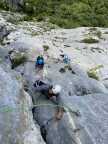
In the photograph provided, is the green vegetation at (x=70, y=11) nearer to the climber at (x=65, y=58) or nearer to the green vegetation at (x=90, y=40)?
the green vegetation at (x=90, y=40)

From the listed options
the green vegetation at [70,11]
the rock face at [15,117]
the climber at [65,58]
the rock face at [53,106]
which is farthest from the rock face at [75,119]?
the green vegetation at [70,11]

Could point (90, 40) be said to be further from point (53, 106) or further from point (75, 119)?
point (75, 119)

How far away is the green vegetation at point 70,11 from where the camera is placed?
199 feet

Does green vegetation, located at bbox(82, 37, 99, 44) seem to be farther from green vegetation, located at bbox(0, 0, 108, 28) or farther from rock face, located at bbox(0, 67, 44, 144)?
rock face, located at bbox(0, 67, 44, 144)

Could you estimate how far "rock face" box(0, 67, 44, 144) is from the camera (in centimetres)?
1909

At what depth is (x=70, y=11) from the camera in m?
64.4

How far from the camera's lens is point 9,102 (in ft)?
68.9

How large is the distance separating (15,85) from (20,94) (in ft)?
2.66

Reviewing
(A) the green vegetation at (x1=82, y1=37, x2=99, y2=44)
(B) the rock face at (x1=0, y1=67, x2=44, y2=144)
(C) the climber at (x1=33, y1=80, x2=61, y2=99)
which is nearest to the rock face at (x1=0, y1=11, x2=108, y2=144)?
(B) the rock face at (x1=0, y1=67, x2=44, y2=144)

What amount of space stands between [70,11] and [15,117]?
46086 millimetres

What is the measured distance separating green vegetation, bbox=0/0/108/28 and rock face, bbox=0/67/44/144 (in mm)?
36191

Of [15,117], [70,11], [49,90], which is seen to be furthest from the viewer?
[70,11]

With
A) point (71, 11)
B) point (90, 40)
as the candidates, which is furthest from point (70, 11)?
point (90, 40)

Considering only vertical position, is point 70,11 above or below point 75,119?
below
